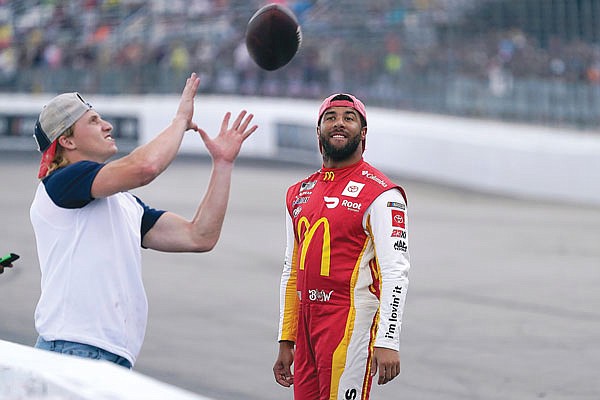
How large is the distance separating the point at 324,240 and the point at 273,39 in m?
1.57

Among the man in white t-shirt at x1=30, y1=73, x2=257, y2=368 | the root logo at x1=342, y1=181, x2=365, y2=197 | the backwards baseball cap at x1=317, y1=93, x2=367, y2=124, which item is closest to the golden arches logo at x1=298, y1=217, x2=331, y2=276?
the root logo at x1=342, y1=181, x2=365, y2=197

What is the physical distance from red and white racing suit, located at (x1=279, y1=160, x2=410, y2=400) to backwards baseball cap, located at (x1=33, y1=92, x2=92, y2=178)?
1.05 metres

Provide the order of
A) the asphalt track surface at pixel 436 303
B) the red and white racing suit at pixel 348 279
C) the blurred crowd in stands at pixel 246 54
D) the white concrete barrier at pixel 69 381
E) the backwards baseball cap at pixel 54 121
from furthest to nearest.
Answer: the blurred crowd in stands at pixel 246 54 < the asphalt track surface at pixel 436 303 < the red and white racing suit at pixel 348 279 < the backwards baseball cap at pixel 54 121 < the white concrete barrier at pixel 69 381

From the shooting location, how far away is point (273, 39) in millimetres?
6012

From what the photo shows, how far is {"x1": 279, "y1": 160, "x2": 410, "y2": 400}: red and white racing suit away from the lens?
4.69 metres

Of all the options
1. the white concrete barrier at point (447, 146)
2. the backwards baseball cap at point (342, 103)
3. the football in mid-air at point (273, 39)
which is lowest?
the white concrete barrier at point (447, 146)

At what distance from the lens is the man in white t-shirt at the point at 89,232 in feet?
14.2

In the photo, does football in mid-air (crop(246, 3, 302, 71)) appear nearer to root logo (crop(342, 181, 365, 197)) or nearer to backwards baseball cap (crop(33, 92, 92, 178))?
root logo (crop(342, 181, 365, 197))

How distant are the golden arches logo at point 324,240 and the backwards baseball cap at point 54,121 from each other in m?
1.04

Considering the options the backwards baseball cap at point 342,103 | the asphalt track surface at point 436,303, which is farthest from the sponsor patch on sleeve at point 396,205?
the asphalt track surface at point 436,303

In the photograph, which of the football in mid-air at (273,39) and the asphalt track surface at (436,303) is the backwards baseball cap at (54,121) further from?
the asphalt track surface at (436,303)

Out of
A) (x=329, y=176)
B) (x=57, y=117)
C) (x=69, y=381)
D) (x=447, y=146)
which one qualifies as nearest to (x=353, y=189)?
(x=329, y=176)

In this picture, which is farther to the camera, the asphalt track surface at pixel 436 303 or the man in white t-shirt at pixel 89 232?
the asphalt track surface at pixel 436 303

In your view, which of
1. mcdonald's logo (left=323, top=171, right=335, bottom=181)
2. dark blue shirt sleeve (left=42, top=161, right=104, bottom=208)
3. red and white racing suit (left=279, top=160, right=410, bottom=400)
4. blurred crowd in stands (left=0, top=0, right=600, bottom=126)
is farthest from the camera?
blurred crowd in stands (left=0, top=0, right=600, bottom=126)
